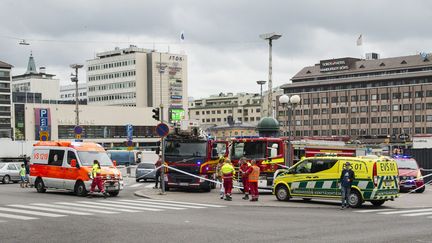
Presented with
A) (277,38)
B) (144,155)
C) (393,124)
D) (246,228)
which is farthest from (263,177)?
(393,124)

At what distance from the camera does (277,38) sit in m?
44.8

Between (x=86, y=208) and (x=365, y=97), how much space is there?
123 m

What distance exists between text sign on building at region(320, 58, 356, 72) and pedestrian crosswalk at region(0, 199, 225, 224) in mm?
128472

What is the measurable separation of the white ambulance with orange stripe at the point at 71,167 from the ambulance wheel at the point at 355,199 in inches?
389

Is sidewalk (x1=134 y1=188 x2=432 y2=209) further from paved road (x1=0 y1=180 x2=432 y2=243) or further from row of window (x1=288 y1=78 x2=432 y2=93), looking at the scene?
row of window (x1=288 y1=78 x2=432 y2=93)

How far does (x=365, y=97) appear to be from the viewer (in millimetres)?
138625

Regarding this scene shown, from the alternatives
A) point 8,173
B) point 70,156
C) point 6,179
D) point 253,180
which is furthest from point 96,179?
point 6,179

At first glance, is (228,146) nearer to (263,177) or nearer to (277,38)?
(263,177)

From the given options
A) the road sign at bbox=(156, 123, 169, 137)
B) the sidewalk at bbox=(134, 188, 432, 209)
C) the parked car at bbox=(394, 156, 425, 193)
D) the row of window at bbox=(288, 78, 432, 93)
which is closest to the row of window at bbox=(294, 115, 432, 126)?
the row of window at bbox=(288, 78, 432, 93)

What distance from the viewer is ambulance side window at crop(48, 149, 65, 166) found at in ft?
90.5

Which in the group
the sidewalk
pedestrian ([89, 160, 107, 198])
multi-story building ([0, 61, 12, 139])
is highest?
multi-story building ([0, 61, 12, 139])

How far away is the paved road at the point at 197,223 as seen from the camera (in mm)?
13859

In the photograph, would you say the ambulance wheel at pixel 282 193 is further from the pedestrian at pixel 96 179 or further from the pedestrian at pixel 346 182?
the pedestrian at pixel 96 179

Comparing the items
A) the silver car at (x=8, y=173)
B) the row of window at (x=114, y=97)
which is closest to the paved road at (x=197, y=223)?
the silver car at (x=8, y=173)
